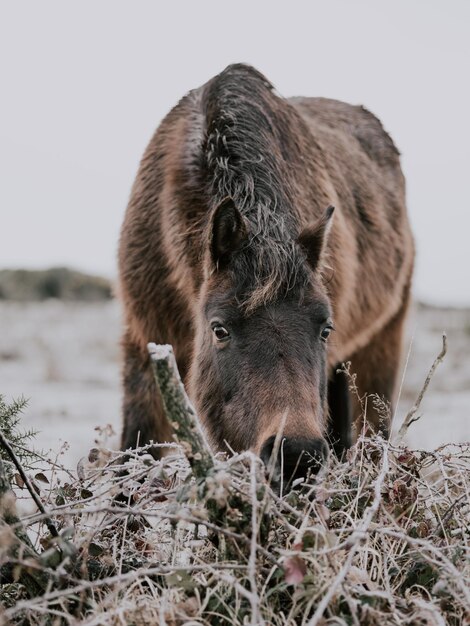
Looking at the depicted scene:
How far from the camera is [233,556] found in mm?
2256

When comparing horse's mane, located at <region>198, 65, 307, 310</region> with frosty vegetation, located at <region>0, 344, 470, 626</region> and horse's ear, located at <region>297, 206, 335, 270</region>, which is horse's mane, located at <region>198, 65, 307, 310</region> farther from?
frosty vegetation, located at <region>0, 344, 470, 626</region>

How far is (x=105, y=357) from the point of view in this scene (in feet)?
42.6

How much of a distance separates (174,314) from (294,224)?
1039 millimetres

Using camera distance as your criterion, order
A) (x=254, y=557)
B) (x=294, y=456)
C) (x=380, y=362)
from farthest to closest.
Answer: (x=380, y=362) < (x=294, y=456) < (x=254, y=557)

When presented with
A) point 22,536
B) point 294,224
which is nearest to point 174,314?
point 294,224

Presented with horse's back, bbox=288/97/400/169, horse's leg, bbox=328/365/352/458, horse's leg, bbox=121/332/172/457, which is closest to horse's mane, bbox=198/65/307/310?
horse's leg, bbox=121/332/172/457

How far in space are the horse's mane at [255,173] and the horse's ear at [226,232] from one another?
6 centimetres

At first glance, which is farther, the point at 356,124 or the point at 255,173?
the point at 356,124

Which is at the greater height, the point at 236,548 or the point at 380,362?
the point at 236,548

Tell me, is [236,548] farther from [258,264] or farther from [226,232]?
[226,232]

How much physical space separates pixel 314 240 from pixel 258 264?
407 millimetres

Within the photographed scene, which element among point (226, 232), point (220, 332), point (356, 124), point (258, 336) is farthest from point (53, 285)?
point (258, 336)

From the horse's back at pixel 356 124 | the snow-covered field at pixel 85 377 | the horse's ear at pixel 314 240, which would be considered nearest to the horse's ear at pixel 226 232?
the horse's ear at pixel 314 240

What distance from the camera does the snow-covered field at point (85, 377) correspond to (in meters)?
6.92
